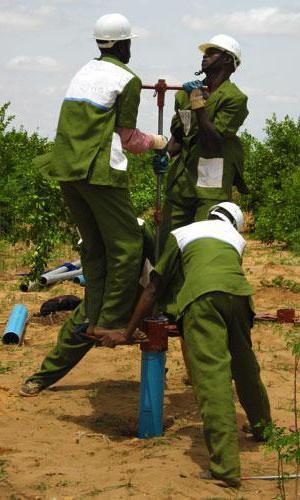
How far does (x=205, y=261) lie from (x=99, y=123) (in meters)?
0.99

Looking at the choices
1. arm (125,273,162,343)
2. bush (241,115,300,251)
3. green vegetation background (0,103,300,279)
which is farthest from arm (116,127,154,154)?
bush (241,115,300,251)

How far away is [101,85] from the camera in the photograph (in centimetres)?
495

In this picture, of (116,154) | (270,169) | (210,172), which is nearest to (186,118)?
(210,172)

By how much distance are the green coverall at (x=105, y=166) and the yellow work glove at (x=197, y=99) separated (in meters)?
0.38

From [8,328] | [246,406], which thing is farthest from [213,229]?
[8,328]

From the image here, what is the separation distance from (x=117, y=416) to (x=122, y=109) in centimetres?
199

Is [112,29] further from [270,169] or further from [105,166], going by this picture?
[270,169]

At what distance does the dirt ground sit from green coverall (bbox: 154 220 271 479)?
24 centimetres

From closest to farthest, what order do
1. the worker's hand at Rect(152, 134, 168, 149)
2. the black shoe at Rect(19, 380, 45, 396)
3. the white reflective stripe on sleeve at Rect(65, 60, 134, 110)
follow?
the white reflective stripe on sleeve at Rect(65, 60, 134, 110) < the worker's hand at Rect(152, 134, 168, 149) < the black shoe at Rect(19, 380, 45, 396)

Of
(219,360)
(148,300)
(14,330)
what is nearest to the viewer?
(219,360)

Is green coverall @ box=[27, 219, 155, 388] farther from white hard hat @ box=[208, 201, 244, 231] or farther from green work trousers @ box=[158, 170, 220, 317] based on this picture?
white hard hat @ box=[208, 201, 244, 231]

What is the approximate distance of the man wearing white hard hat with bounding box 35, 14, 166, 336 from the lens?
4.95 metres

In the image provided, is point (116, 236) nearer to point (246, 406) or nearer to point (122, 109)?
point (122, 109)

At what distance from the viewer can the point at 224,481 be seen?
14.4 ft
